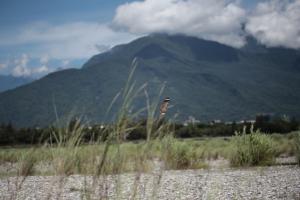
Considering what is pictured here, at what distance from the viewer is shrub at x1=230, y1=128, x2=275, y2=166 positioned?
18.8m

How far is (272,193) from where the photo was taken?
35.7 feet

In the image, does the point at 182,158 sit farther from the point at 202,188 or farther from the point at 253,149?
the point at 202,188

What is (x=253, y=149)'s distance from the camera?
19047 mm

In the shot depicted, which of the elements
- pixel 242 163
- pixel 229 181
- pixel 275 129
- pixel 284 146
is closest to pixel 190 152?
pixel 242 163

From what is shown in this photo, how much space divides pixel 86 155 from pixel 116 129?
4.37ft

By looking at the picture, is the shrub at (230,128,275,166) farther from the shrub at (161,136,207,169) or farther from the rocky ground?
the rocky ground

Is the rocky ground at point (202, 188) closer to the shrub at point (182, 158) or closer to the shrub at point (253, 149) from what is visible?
the shrub at point (253, 149)

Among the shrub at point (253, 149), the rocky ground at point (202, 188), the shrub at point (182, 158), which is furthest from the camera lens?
the shrub at point (182, 158)

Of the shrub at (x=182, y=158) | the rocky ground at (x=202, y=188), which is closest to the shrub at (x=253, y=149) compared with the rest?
the shrub at (x=182, y=158)

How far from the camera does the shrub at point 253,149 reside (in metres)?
18.8

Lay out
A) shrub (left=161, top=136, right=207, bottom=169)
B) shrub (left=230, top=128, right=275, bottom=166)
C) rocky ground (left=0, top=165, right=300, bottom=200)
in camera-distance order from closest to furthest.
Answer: rocky ground (left=0, top=165, right=300, bottom=200)
shrub (left=230, top=128, right=275, bottom=166)
shrub (left=161, top=136, right=207, bottom=169)

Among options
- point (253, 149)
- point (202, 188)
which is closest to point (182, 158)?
point (253, 149)

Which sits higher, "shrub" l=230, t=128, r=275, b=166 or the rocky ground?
"shrub" l=230, t=128, r=275, b=166

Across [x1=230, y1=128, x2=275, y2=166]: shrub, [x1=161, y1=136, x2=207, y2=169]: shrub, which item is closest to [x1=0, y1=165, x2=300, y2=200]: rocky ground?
[x1=230, y1=128, x2=275, y2=166]: shrub
